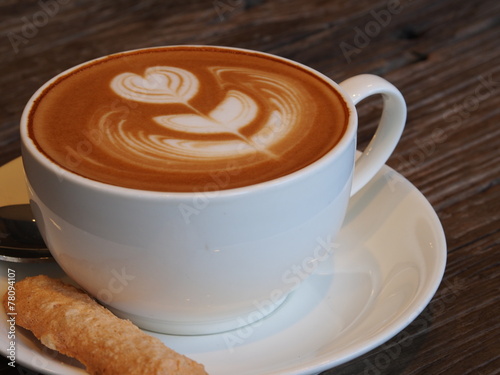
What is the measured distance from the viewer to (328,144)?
44.6 inches

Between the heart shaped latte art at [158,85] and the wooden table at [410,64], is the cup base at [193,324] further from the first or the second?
the heart shaped latte art at [158,85]

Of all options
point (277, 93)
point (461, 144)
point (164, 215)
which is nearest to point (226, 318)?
point (164, 215)

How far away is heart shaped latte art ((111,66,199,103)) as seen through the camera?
4.09 feet

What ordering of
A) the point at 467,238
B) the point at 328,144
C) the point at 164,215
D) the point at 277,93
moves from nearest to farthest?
1. the point at 164,215
2. the point at 328,144
3. the point at 277,93
4. the point at 467,238

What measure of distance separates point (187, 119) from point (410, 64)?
114 centimetres

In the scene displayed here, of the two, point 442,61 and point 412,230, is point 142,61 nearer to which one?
point 412,230

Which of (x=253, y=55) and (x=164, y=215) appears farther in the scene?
(x=253, y=55)

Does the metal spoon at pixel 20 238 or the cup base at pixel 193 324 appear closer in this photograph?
the cup base at pixel 193 324

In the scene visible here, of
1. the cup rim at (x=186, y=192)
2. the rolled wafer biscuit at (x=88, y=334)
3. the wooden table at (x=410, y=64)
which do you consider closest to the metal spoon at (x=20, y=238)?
the rolled wafer biscuit at (x=88, y=334)

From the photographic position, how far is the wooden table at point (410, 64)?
1364mm

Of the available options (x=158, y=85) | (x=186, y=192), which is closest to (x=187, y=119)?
(x=158, y=85)

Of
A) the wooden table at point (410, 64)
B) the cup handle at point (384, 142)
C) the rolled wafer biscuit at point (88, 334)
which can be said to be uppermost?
the rolled wafer biscuit at point (88, 334)

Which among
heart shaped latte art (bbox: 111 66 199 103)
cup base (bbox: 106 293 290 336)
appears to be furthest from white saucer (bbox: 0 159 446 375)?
heart shaped latte art (bbox: 111 66 199 103)

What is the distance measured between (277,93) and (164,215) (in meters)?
0.37
